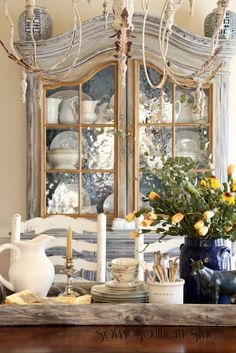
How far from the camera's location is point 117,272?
183cm

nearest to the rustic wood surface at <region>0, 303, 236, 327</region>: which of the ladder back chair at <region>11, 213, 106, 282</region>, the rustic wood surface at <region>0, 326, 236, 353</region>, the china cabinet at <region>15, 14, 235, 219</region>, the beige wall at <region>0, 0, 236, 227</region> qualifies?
the rustic wood surface at <region>0, 326, 236, 353</region>

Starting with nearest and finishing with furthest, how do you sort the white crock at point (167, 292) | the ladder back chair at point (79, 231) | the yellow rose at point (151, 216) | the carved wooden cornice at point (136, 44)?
the white crock at point (167, 292) < the yellow rose at point (151, 216) < the ladder back chair at point (79, 231) < the carved wooden cornice at point (136, 44)

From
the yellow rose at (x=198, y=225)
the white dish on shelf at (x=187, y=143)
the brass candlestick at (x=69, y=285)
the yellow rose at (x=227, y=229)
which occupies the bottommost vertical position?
the brass candlestick at (x=69, y=285)

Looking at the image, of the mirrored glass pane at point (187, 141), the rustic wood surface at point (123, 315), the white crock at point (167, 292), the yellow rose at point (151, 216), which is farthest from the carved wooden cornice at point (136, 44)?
the rustic wood surface at point (123, 315)

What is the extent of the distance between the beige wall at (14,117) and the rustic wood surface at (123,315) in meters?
2.16

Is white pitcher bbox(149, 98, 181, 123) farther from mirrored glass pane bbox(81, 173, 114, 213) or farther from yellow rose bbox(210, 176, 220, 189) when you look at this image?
yellow rose bbox(210, 176, 220, 189)

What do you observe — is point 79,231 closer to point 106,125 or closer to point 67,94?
point 106,125

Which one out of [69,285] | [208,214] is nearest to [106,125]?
[69,285]

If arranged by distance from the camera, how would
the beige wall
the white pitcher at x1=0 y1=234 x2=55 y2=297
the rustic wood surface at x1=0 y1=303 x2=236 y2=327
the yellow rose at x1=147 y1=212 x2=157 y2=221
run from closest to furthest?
the rustic wood surface at x1=0 y1=303 x2=236 y2=327 → the yellow rose at x1=147 y1=212 x2=157 y2=221 → the white pitcher at x1=0 y1=234 x2=55 y2=297 → the beige wall

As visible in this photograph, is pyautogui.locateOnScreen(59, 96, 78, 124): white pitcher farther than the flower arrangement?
Yes

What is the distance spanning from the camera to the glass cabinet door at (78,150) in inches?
132

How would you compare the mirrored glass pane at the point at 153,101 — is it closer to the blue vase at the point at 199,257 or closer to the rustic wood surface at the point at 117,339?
the blue vase at the point at 199,257

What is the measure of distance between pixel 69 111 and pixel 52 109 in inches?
3.7

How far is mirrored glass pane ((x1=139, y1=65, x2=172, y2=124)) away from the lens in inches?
130
